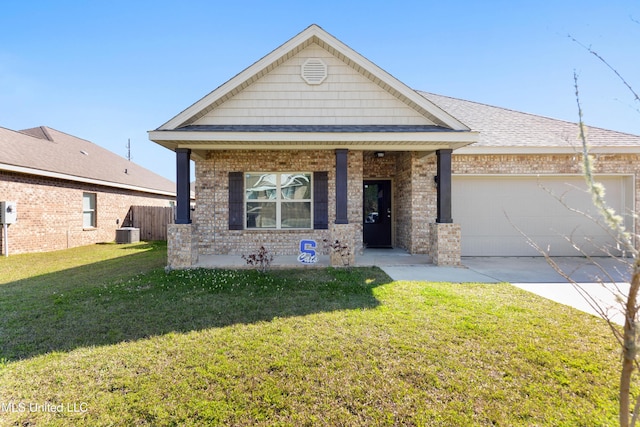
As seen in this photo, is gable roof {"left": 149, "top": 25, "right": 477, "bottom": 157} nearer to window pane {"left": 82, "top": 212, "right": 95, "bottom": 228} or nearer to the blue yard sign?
the blue yard sign

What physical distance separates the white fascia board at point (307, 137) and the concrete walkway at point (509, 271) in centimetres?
303

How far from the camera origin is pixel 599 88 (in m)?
2.28

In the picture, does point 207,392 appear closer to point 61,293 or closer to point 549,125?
point 61,293

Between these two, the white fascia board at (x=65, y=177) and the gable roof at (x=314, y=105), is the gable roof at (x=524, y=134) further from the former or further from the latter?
the white fascia board at (x=65, y=177)

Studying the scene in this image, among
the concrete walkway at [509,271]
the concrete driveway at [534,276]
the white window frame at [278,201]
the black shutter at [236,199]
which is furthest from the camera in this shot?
the white window frame at [278,201]

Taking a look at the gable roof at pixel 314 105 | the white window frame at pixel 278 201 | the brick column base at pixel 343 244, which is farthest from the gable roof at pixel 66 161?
the brick column base at pixel 343 244

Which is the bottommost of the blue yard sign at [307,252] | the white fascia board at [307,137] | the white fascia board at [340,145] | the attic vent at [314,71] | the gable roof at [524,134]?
the blue yard sign at [307,252]

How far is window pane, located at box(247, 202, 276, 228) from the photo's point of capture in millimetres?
9156

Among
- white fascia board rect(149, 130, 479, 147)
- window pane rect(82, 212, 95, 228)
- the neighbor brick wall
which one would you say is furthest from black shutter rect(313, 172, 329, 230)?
window pane rect(82, 212, 95, 228)

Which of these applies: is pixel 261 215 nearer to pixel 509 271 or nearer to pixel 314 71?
pixel 314 71

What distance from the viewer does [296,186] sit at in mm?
9164

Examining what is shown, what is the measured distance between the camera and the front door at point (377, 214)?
1070cm

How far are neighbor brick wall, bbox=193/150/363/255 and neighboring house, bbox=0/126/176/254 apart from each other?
6.77 m

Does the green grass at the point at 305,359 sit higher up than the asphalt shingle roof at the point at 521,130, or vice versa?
the asphalt shingle roof at the point at 521,130
